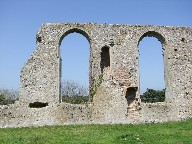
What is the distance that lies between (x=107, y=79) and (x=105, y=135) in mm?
4684

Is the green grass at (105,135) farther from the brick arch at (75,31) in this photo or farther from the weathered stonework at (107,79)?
the brick arch at (75,31)

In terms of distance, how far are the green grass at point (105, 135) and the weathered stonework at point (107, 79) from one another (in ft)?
5.19

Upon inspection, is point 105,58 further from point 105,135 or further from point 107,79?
point 105,135

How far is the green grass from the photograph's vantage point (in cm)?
1175

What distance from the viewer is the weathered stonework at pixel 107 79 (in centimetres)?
1705

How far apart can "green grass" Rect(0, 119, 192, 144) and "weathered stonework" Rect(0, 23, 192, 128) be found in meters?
1.58

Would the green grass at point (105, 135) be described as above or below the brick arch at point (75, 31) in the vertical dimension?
below

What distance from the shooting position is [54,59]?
17500mm

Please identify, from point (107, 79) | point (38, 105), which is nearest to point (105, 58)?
point (107, 79)

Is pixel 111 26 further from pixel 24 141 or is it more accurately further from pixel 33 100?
pixel 24 141

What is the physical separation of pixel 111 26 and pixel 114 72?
2.29 metres

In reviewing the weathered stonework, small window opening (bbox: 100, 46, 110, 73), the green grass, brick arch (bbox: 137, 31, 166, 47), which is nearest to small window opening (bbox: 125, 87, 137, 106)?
the weathered stonework

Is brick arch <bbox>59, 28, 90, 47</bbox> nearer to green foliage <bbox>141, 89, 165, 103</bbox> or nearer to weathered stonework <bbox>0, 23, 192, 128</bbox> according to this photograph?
weathered stonework <bbox>0, 23, 192, 128</bbox>

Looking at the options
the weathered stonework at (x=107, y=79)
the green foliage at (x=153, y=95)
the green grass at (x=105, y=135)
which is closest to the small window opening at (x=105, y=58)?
the weathered stonework at (x=107, y=79)
